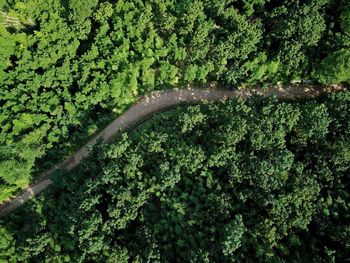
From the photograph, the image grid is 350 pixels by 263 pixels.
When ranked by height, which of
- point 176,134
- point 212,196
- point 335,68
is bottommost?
point 212,196

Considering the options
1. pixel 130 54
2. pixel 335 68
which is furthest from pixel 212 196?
pixel 335 68

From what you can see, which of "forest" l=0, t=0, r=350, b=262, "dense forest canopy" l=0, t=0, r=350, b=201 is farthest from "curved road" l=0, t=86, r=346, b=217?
"dense forest canopy" l=0, t=0, r=350, b=201

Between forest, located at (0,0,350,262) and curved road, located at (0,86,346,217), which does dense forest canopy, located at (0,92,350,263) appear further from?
curved road, located at (0,86,346,217)

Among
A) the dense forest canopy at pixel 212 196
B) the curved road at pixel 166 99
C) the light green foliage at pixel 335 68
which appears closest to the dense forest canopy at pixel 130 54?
the light green foliage at pixel 335 68

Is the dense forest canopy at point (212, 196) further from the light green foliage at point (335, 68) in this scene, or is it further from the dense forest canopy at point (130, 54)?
the dense forest canopy at point (130, 54)

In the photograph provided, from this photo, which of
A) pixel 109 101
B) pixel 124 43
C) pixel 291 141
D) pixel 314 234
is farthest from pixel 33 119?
pixel 314 234

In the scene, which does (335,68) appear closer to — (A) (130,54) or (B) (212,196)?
(B) (212,196)

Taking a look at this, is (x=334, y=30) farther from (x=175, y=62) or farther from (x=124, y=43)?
(x=124, y=43)
